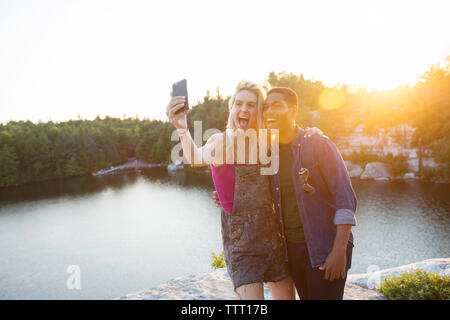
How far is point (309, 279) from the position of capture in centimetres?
205

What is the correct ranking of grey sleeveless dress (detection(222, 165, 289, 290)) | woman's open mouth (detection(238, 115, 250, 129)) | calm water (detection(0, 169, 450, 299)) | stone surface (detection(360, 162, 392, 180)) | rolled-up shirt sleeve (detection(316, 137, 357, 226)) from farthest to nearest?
1. stone surface (detection(360, 162, 392, 180))
2. calm water (detection(0, 169, 450, 299))
3. woman's open mouth (detection(238, 115, 250, 129))
4. grey sleeveless dress (detection(222, 165, 289, 290))
5. rolled-up shirt sleeve (detection(316, 137, 357, 226))

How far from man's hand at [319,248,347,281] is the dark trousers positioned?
0.12 ft

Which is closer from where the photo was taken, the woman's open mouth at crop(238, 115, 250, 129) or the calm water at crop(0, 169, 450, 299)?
the woman's open mouth at crop(238, 115, 250, 129)

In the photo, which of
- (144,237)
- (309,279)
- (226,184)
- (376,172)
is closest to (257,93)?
(226,184)

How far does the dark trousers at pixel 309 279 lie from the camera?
2000 millimetres

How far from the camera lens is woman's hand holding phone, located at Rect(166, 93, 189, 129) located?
1992 millimetres

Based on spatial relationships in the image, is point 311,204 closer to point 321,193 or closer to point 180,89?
point 321,193

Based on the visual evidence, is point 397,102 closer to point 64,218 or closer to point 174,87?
point 64,218

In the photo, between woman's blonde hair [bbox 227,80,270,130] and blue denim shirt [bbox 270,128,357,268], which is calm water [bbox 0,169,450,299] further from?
woman's blonde hair [bbox 227,80,270,130]

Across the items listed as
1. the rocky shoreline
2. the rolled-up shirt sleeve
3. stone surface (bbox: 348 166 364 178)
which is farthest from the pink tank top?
stone surface (bbox: 348 166 364 178)

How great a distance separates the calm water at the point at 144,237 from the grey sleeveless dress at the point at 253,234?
1311 centimetres

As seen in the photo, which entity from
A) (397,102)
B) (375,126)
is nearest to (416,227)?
(375,126)
